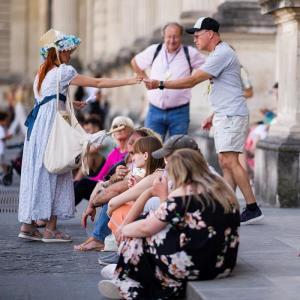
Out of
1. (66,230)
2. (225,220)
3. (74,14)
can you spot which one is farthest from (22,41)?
(225,220)

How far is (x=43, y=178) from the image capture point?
37.1 feet

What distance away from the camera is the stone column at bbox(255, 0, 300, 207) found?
520 inches

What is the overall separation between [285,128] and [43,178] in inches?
127

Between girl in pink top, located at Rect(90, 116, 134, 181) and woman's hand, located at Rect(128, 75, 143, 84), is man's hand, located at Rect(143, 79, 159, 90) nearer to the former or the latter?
woman's hand, located at Rect(128, 75, 143, 84)

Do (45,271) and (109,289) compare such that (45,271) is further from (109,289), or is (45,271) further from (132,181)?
(109,289)

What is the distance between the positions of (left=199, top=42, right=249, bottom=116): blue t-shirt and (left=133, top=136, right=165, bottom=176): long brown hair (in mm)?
1554

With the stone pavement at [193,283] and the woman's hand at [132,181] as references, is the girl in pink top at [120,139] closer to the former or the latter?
the stone pavement at [193,283]

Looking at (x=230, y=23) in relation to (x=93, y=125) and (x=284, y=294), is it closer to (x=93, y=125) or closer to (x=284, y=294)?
(x=93, y=125)

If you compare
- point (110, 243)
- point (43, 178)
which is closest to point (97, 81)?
point (43, 178)

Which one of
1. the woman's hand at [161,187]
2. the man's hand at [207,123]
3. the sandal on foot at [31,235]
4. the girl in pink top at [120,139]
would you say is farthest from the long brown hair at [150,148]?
the man's hand at [207,123]

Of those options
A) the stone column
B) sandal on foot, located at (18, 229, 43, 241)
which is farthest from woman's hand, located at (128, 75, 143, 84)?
the stone column

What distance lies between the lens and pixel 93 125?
53.3ft

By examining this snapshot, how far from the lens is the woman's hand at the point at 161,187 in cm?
876

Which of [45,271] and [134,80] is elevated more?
[134,80]
